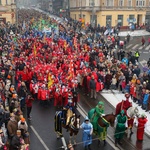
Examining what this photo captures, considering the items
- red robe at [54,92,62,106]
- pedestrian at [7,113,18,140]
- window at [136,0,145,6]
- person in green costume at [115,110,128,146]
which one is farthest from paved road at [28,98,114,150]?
window at [136,0,145,6]

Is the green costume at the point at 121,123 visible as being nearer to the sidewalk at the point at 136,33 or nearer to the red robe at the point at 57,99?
the red robe at the point at 57,99

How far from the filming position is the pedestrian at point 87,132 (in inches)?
419

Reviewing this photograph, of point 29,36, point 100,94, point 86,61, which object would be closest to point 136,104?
point 100,94

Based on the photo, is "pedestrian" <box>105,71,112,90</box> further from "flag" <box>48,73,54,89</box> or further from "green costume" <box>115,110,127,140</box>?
"green costume" <box>115,110,127,140</box>

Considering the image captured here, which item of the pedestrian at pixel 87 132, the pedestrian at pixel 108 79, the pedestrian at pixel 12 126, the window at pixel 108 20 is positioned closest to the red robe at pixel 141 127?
the pedestrian at pixel 87 132

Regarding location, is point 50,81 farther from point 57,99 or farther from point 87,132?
point 87,132

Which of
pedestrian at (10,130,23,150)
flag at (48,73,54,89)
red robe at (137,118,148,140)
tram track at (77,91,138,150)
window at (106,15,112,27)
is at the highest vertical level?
window at (106,15,112,27)

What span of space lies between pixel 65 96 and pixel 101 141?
362 cm

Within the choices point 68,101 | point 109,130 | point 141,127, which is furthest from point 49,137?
point 141,127

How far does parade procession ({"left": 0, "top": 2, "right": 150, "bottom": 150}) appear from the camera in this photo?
11148 millimetres

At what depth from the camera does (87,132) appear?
10.7 meters

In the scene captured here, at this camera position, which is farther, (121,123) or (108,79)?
(108,79)

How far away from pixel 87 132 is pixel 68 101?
2.36m

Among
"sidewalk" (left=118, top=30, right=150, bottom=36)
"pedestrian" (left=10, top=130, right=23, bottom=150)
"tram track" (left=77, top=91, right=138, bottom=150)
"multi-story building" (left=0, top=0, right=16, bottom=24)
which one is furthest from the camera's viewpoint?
"multi-story building" (left=0, top=0, right=16, bottom=24)
